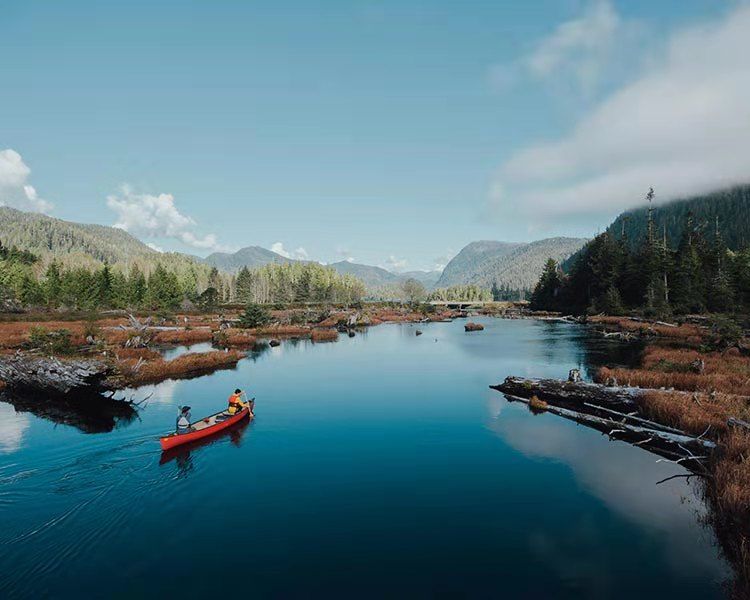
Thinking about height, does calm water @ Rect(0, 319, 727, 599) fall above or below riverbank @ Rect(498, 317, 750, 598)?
below

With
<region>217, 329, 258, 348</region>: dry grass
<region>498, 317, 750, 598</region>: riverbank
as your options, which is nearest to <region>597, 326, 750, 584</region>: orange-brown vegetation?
<region>498, 317, 750, 598</region>: riverbank

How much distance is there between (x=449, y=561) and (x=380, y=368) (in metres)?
40.0

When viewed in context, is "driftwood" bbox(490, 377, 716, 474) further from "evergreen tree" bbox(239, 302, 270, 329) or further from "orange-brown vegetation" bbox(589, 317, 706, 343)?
"evergreen tree" bbox(239, 302, 270, 329)

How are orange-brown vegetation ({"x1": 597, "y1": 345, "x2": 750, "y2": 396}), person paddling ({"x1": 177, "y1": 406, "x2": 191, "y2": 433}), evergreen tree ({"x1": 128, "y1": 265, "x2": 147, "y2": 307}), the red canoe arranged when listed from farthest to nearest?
evergreen tree ({"x1": 128, "y1": 265, "x2": 147, "y2": 307}), orange-brown vegetation ({"x1": 597, "y1": 345, "x2": 750, "y2": 396}), person paddling ({"x1": 177, "y1": 406, "x2": 191, "y2": 433}), the red canoe

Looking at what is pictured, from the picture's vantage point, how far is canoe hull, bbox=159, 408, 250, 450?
82.6 ft

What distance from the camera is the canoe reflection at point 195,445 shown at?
24.3m

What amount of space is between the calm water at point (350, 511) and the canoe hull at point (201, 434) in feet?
2.80

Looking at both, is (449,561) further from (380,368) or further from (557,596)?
(380,368)

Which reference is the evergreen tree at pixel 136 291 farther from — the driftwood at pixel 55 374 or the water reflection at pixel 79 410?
the driftwood at pixel 55 374

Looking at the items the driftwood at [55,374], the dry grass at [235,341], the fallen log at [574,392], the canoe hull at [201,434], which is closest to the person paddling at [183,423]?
the canoe hull at [201,434]

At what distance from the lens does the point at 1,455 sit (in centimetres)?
2436

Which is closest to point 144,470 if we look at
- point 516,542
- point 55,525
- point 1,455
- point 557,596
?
point 55,525

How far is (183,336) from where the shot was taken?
79.8 metres

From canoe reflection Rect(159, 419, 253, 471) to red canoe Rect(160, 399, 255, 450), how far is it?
258 millimetres
